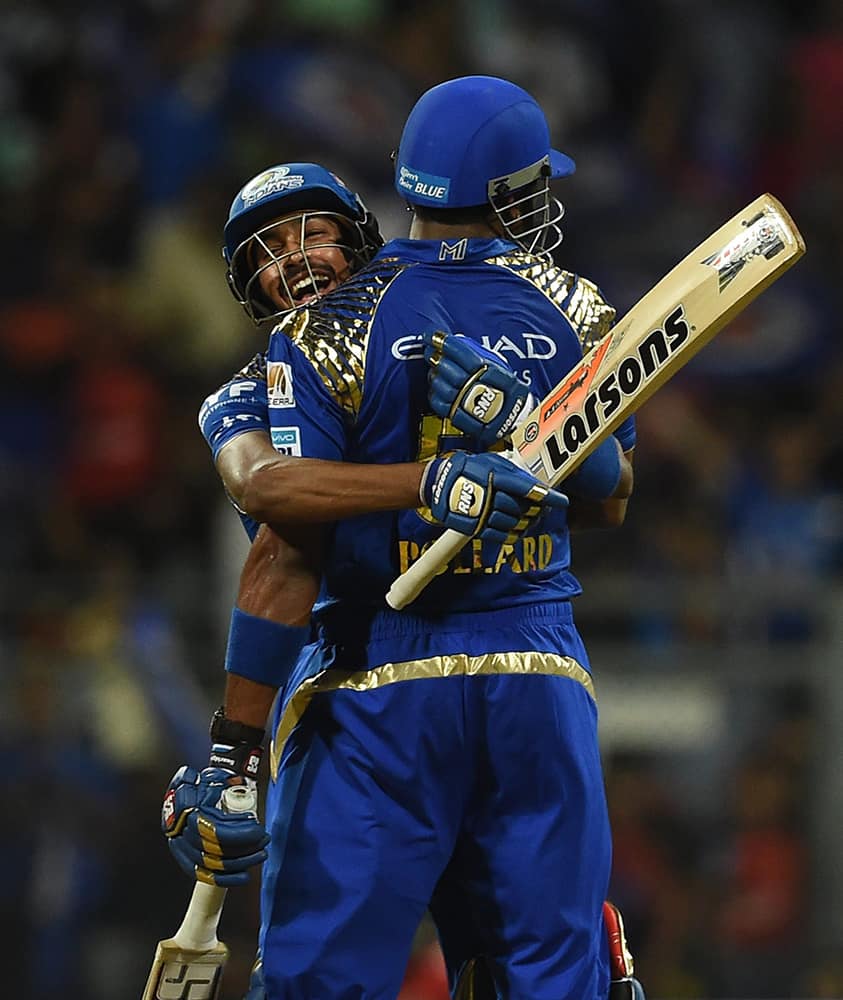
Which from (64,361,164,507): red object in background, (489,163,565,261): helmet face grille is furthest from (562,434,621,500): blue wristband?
(64,361,164,507): red object in background

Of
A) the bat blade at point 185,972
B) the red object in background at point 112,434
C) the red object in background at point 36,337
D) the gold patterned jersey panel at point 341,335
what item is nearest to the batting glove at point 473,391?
the gold patterned jersey panel at point 341,335

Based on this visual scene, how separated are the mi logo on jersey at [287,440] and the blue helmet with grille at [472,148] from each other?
1.33 ft

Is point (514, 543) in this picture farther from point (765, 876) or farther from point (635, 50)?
point (635, 50)

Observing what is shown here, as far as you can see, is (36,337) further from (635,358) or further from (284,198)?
(635,358)

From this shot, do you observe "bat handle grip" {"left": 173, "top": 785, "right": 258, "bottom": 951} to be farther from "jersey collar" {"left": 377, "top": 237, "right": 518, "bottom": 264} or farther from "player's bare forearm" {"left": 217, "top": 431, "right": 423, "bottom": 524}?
"jersey collar" {"left": 377, "top": 237, "right": 518, "bottom": 264}

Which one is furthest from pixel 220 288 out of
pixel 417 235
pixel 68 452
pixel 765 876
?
pixel 417 235

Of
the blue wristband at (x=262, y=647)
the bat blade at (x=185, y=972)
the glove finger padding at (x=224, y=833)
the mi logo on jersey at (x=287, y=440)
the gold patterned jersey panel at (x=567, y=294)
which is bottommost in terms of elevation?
the bat blade at (x=185, y=972)

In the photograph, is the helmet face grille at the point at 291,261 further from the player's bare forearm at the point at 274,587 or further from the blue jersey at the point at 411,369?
the player's bare forearm at the point at 274,587

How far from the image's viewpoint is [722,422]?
7004mm

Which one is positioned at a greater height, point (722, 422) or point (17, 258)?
point (17, 258)

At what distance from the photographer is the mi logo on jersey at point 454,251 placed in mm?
2709

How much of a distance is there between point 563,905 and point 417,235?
1.03m

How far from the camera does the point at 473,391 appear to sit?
2486 millimetres

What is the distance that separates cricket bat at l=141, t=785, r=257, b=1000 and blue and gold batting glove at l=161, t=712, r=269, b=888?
84 mm
